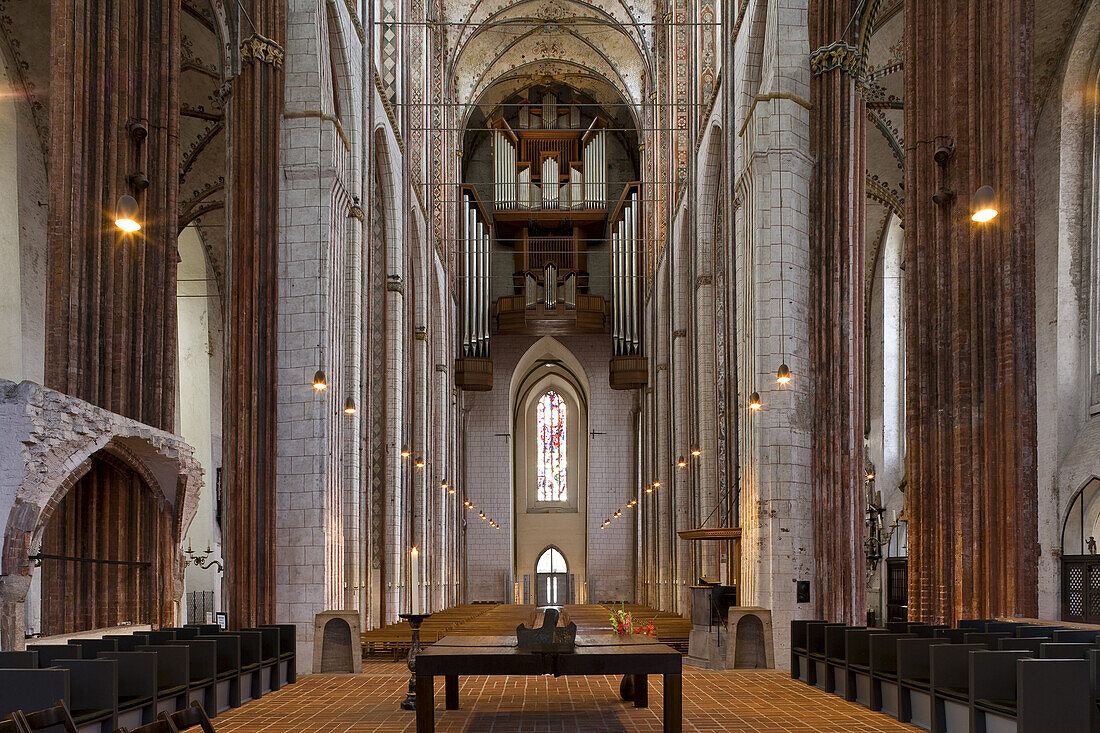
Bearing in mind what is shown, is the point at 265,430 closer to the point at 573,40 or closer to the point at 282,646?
the point at 282,646

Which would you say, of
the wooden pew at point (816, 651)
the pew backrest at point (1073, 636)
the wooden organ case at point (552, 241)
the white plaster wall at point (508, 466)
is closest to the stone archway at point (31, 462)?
the wooden pew at point (816, 651)

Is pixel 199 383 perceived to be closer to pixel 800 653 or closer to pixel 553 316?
pixel 553 316

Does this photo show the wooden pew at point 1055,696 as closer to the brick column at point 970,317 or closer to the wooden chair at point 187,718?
the wooden chair at point 187,718

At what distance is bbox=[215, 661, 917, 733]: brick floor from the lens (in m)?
9.45

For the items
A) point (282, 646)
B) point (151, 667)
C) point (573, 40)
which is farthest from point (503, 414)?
point (151, 667)

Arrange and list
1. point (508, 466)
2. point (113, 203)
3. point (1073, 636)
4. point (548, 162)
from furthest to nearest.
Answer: point (508, 466), point (548, 162), point (113, 203), point (1073, 636)

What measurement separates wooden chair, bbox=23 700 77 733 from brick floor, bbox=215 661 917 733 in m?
3.32

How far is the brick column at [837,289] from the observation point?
52.3ft

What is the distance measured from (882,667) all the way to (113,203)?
964 centimetres

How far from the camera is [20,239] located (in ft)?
64.5

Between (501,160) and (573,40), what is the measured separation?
5679 millimetres

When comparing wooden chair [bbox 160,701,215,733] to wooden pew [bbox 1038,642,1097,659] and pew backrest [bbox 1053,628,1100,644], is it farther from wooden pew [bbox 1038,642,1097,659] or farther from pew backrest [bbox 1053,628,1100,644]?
pew backrest [bbox 1053,628,1100,644]

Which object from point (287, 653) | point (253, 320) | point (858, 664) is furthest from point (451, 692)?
point (253, 320)

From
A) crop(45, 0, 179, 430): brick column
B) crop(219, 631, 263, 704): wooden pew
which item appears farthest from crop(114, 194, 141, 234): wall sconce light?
crop(219, 631, 263, 704): wooden pew
